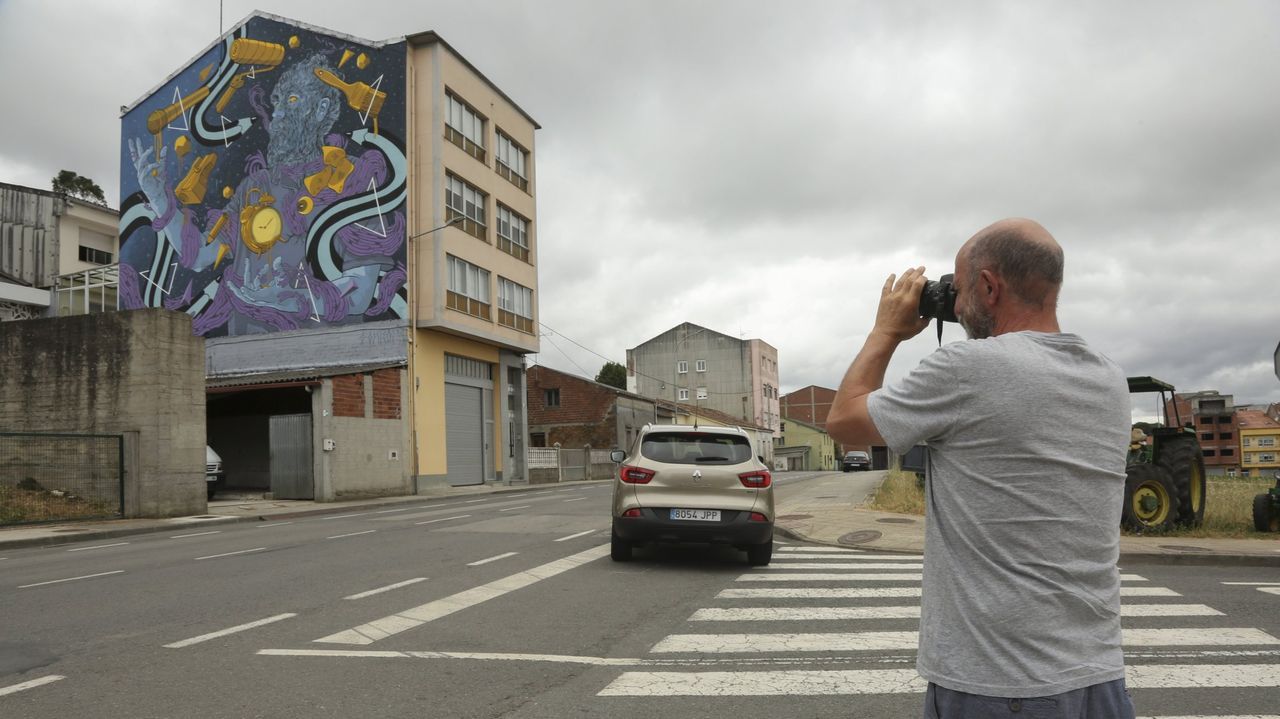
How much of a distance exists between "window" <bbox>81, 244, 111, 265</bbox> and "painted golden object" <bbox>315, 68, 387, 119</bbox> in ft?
63.8

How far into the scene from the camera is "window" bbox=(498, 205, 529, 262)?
1531 inches

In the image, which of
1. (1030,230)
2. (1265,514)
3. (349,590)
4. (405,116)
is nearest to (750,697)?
(1030,230)

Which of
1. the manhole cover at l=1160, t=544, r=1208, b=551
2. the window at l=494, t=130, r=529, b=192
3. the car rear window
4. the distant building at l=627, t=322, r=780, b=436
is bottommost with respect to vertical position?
the manhole cover at l=1160, t=544, r=1208, b=551

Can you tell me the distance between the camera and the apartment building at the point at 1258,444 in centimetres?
3647

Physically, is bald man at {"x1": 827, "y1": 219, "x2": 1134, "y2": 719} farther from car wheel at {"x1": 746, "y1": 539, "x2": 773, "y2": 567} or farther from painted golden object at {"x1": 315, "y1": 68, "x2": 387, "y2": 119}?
painted golden object at {"x1": 315, "y1": 68, "x2": 387, "y2": 119}

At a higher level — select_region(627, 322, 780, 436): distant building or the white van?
select_region(627, 322, 780, 436): distant building

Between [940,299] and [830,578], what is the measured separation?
24.8ft

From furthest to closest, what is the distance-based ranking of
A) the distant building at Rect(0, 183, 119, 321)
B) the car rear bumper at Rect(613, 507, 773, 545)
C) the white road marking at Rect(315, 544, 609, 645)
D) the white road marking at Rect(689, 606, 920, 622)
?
the distant building at Rect(0, 183, 119, 321) → the car rear bumper at Rect(613, 507, 773, 545) → the white road marking at Rect(689, 606, 920, 622) → the white road marking at Rect(315, 544, 609, 645)

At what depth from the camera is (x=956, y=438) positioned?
2.06 m

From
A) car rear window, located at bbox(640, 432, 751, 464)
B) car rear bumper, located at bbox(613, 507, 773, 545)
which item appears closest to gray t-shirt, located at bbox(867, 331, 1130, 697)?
car rear bumper, located at bbox(613, 507, 773, 545)

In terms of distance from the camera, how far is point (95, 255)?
45531mm

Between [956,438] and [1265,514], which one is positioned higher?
[956,438]

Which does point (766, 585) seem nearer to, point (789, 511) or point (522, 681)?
point (522, 681)

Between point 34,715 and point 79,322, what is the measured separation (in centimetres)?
1841
